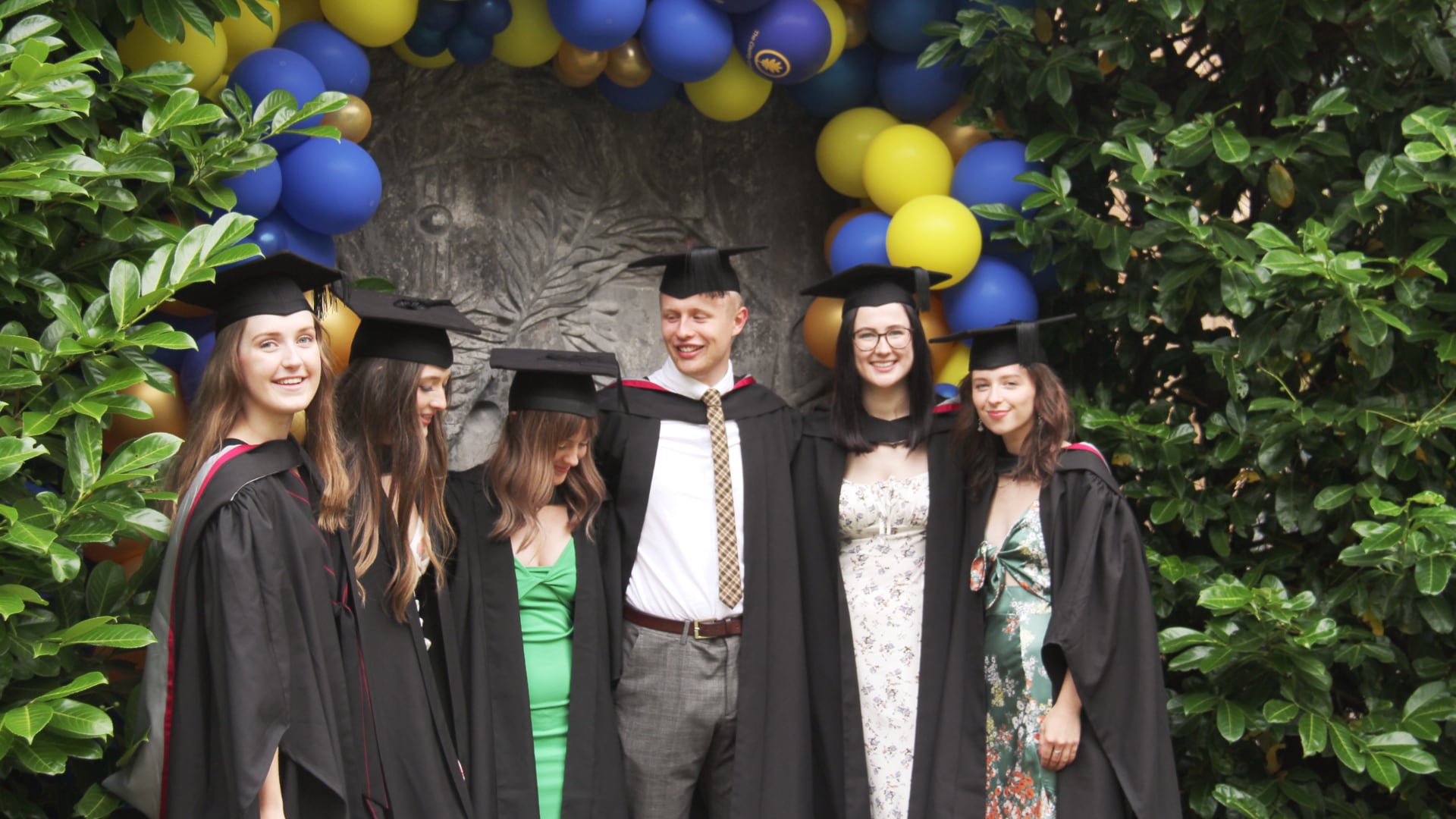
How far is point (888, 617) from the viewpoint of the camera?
3.65m

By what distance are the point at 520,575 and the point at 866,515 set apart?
99 cm

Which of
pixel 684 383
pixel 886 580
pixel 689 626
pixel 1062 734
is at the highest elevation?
pixel 684 383

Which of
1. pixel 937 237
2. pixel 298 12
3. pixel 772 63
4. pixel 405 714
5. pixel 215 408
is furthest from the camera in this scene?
pixel 772 63

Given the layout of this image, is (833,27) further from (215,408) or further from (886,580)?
(215,408)

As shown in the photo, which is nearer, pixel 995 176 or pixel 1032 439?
pixel 1032 439

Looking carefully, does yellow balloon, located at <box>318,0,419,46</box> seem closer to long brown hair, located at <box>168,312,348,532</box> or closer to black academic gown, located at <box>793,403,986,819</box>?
long brown hair, located at <box>168,312,348,532</box>

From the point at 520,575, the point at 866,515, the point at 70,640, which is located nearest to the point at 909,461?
the point at 866,515

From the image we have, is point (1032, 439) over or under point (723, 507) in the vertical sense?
over

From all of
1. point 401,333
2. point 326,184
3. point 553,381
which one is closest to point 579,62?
point 326,184

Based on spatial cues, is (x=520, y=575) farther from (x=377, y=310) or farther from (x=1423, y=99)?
(x=1423, y=99)

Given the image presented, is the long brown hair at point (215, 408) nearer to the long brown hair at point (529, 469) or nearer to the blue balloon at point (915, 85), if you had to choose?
the long brown hair at point (529, 469)

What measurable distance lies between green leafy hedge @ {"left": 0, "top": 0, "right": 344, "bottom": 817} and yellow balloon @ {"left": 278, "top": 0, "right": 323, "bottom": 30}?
62 cm

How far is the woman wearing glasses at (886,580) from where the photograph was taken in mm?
3576

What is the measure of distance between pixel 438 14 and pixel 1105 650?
269 cm
